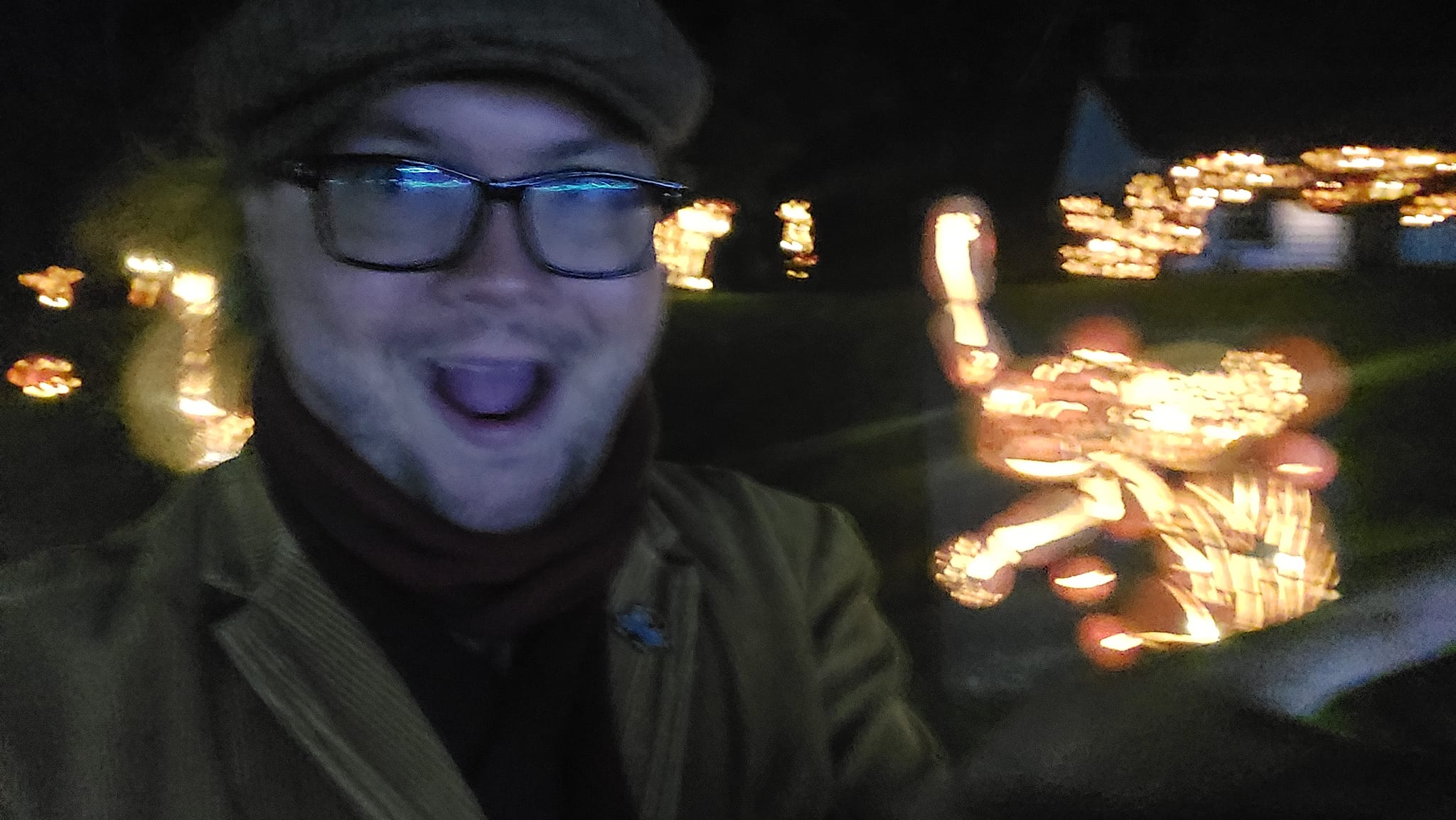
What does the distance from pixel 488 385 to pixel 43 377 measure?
0.79m

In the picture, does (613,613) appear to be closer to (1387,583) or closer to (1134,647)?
(1387,583)

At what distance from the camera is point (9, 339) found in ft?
4.00

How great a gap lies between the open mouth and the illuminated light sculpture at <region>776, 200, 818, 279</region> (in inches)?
23.5

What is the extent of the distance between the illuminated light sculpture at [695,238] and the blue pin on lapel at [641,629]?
472 mm

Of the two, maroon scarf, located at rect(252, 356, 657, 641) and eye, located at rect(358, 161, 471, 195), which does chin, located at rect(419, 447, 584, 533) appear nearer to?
maroon scarf, located at rect(252, 356, 657, 641)

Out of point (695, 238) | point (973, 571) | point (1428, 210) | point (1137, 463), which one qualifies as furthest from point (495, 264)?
point (1428, 210)

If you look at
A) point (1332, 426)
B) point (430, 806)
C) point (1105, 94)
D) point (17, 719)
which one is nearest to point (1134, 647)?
point (1332, 426)

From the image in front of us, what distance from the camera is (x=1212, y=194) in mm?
1352

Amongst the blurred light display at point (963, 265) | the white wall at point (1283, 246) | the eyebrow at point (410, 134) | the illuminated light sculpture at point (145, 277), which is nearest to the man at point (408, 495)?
the eyebrow at point (410, 134)

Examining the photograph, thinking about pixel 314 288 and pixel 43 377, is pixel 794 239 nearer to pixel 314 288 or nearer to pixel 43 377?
pixel 314 288

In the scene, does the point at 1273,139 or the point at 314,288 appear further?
the point at 1273,139

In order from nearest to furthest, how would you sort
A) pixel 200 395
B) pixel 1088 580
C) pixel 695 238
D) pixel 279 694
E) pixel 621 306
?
pixel 279 694
pixel 621 306
pixel 200 395
pixel 695 238
pixel 1088 580

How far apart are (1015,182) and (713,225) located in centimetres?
45

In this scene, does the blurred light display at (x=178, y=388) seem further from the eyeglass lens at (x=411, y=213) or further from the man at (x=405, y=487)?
the eyeglass lens at (x=411, y=213)
